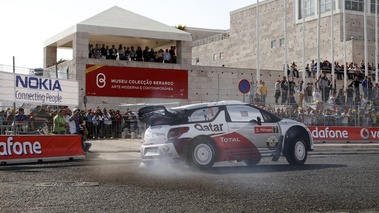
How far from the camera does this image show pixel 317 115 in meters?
29.7

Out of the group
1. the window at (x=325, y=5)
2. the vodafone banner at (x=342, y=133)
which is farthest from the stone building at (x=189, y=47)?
the vodafone banner at (x=342, y=133)

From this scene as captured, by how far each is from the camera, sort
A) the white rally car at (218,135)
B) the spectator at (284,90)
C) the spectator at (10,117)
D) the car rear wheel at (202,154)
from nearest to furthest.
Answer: the car rear wheel at (202,154)
the white rally car at (218,135)
the spectator at (10,117)
the spectator at (284,90)

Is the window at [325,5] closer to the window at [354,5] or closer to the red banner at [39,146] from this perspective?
the window at [354,5]

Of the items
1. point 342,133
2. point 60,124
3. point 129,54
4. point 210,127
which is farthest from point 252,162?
point 129,54

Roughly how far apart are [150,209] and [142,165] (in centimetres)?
683

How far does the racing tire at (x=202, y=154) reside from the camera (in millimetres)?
14500

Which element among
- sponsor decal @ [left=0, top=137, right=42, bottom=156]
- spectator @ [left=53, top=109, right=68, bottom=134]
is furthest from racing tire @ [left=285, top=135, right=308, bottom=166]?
spectator @ [left=53, top=109, right=68, bottom=134]

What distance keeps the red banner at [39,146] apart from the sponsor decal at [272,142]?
7035mm

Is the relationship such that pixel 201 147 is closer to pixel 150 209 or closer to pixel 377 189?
pixel 377 189

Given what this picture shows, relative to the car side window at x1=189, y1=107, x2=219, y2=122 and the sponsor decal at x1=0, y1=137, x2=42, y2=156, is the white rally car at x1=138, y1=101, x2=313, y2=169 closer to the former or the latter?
the car side window at x1=189, y1=107, x2=219, y2=122

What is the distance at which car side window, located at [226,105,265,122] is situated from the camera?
15.5 meters

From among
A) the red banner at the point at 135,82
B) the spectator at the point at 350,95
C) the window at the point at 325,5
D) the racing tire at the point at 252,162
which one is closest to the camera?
the racing tire at the point at 252,162

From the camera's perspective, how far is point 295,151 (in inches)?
628

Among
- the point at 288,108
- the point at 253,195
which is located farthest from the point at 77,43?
the point at 253,195
